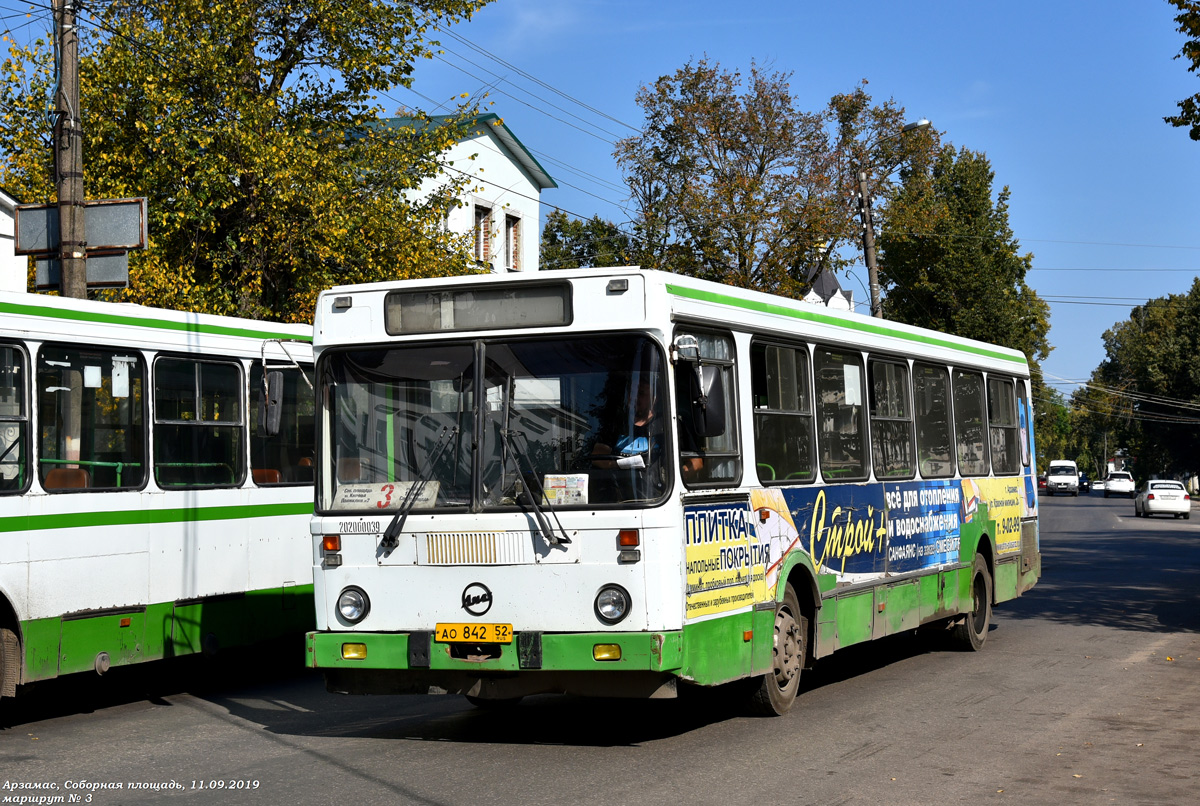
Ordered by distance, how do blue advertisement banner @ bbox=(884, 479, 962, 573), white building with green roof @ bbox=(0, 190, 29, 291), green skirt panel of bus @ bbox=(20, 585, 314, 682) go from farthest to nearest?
white building with green roof @ bbox=(0, 190, 29, 291) < blue advertisement banner @ bbox=(884, 479, 962, 573) < green skirt panel of bus @ bbox=(20, 585, 314, 682)

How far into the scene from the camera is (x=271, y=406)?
31.9 feet

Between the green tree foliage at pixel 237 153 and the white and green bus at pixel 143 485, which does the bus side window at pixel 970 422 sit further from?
the green tree foliage at pixel 237 153

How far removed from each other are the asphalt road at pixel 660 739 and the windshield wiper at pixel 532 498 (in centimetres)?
135

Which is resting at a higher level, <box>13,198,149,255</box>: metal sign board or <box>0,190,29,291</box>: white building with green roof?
<box>0,190,29,291</box>: white building with green roof

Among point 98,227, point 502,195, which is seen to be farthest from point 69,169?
point 502,195

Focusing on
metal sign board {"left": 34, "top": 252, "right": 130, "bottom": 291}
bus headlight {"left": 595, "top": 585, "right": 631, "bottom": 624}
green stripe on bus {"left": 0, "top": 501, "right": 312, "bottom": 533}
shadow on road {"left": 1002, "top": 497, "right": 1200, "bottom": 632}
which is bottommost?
shadow on road {"left": 1002, "top": 497, "right": 1200, "bottom": 632}

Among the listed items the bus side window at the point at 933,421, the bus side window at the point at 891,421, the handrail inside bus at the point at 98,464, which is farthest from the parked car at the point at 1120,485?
the handrail inside bus at the point at 98,464

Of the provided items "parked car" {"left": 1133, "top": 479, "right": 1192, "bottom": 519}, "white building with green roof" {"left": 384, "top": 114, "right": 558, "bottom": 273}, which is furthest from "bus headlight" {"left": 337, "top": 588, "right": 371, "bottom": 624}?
"parked car" {"left": 1133, "top": 479, "right": 1192, "bottom": 519}

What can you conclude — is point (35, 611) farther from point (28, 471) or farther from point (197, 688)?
point (197, 688)

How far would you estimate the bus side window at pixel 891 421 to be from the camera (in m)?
12.1

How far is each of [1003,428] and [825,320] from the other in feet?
16.9

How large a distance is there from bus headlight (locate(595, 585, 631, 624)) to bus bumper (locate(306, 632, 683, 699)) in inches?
3.9

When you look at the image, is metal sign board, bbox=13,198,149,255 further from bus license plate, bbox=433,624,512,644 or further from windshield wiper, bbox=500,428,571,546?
bus license plate, bbox=433,624,512,644

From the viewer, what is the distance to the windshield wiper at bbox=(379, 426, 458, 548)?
8.78 meters
